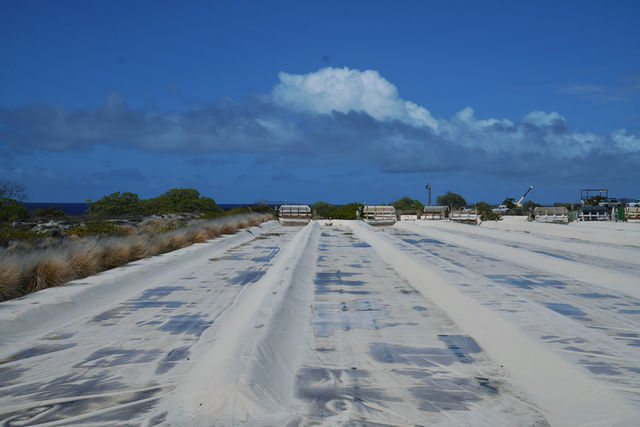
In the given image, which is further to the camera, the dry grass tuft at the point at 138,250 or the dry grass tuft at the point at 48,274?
the dry grass tuft at the point at 138,250

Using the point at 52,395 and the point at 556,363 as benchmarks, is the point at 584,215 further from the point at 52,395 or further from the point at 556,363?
the point at 52,395

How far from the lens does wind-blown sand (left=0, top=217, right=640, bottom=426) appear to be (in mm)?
2701

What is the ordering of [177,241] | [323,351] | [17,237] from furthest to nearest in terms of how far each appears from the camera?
[177,241] → [17,237] → [323,351]

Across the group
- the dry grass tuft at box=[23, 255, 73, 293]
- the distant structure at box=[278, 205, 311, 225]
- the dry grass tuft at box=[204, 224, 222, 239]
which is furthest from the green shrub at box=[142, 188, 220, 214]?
the dry grass tuft at box=[23, 255, 73, 293]

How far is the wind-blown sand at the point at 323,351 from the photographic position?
2.70 meters

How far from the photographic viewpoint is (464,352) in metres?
3.80

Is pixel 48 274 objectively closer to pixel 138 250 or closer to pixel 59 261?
pixel 59 261

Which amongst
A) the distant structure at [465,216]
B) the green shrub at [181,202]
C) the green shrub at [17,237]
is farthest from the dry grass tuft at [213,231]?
the green shrub at [181,202]

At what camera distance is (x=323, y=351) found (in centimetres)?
382

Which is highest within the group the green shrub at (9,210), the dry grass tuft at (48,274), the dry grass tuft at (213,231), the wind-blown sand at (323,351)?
the green shrub at (9,210)

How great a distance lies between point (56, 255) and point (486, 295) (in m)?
6.16

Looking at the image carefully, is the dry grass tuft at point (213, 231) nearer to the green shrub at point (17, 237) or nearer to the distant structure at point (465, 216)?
the green shrub at point (17, 237)

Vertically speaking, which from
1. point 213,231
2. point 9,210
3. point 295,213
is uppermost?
point 9,210

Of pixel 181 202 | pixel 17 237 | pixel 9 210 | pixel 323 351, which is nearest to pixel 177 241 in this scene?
pixel 17 237
